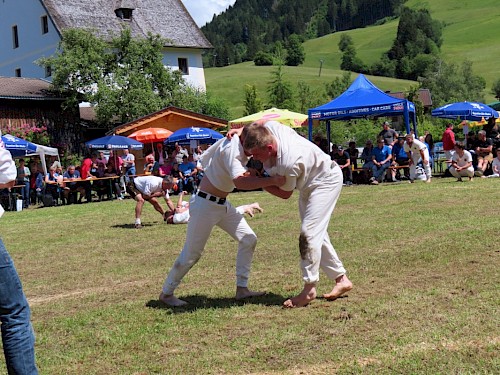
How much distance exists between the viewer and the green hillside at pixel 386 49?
107 m

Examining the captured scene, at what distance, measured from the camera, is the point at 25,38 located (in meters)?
47.2

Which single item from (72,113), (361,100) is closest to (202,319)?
(361,100)

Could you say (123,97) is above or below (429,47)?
below

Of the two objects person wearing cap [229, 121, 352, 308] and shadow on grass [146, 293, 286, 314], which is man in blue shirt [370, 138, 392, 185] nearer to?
shadow on grass [146, 293, 286, 314]

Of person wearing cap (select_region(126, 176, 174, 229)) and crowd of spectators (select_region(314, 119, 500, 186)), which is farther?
crowd of spectators (select_region(314, 119, 500, 186))

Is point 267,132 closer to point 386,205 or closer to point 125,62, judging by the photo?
point 386,205

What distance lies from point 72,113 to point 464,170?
954 inches

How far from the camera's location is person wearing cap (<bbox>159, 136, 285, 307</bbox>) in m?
5.58

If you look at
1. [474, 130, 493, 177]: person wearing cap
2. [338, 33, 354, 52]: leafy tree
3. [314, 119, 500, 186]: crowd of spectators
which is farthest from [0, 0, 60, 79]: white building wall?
[338, 33, 354, 52]: leafy tree

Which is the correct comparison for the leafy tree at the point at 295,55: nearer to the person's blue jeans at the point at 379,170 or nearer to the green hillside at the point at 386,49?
the green hillside at the point at 386,49

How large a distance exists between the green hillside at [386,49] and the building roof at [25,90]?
50.3 metres

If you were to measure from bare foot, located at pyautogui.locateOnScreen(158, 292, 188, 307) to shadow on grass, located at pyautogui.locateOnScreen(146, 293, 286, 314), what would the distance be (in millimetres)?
35

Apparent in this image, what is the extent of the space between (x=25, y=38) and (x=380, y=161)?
34122 millimetres

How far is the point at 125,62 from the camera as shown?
3631 centimetres
